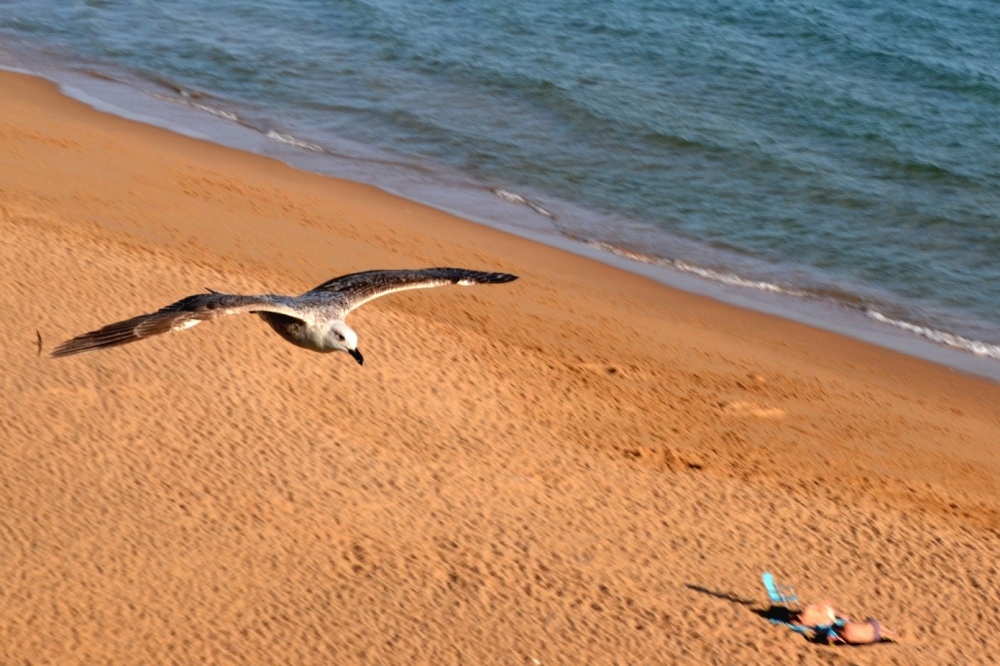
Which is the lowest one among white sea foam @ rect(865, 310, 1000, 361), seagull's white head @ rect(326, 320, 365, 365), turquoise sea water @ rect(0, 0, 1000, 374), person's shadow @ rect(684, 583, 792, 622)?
person's shadow @ rect(684, 583, 792, 622)

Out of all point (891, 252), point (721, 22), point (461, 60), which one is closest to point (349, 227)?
point (891, 252)

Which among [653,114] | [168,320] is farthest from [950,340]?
[168,320]

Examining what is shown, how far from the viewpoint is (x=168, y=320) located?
30.6ft

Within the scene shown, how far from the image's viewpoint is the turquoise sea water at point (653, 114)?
72.5 feet

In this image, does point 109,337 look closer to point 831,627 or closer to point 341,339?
point 341,339

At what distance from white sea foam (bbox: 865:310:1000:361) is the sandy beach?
115 centimetres

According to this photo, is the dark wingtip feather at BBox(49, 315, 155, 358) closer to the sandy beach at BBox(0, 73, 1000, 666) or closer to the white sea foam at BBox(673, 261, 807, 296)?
the sandy beach at BBox(0, 73, 1000, 666)

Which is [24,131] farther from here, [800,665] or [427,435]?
[800,665]

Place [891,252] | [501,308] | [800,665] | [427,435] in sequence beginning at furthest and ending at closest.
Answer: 1. [891,252]
2. [501,308]
3. [427,435]
4. [800,665]

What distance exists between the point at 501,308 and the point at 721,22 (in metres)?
18.5

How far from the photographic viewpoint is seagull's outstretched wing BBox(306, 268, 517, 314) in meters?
11.2

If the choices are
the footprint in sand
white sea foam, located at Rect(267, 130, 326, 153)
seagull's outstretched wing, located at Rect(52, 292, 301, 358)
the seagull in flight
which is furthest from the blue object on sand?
white sea foam, located at Rect(267, 130, 326, 153)

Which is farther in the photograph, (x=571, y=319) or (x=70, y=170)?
(x=70, y=170)

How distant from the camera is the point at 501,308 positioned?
1808 centimetres
